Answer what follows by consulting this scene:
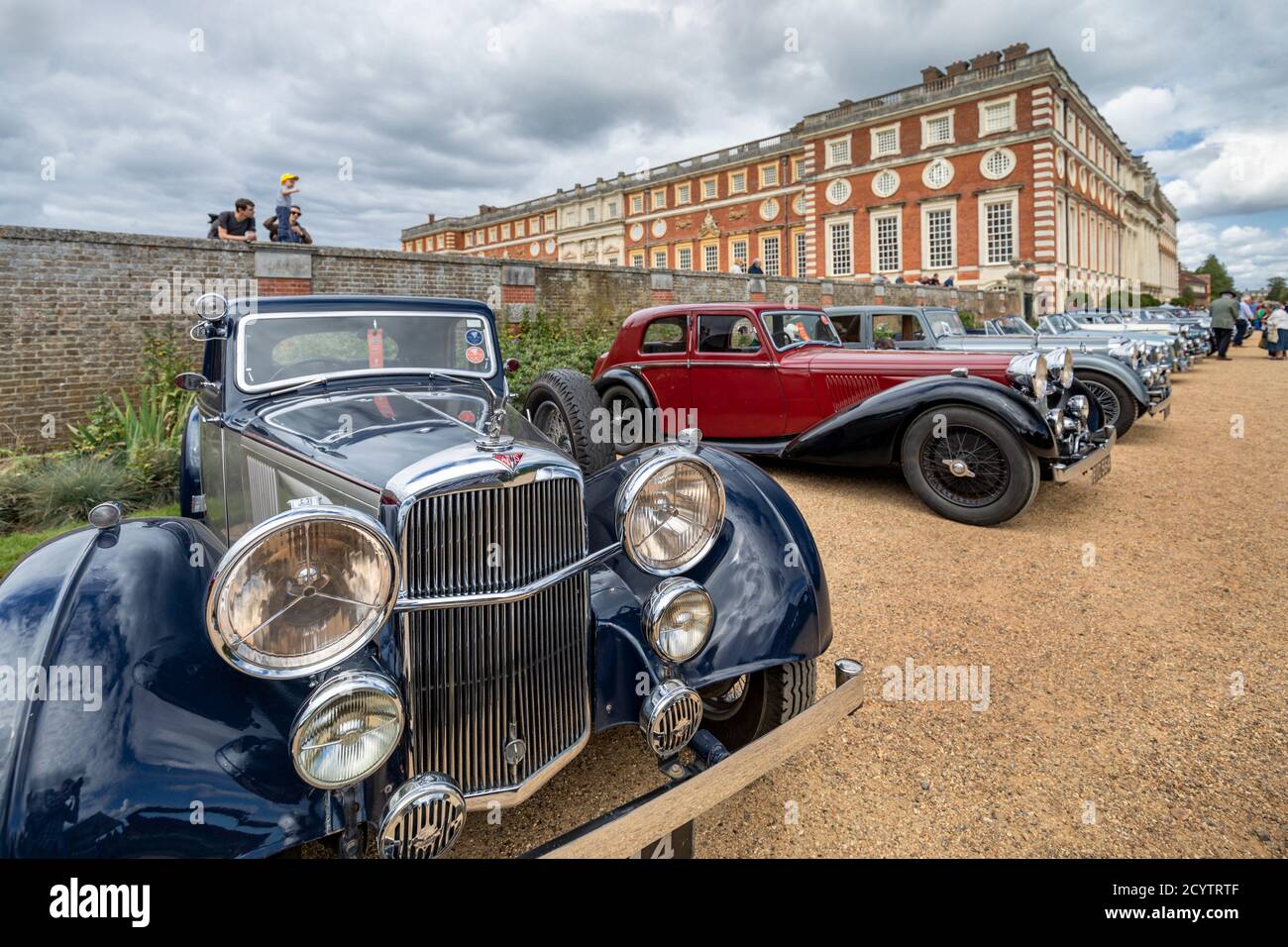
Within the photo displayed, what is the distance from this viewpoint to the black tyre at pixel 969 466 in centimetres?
536

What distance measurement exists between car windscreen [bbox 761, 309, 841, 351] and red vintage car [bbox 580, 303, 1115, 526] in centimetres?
2

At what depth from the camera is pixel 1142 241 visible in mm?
57719

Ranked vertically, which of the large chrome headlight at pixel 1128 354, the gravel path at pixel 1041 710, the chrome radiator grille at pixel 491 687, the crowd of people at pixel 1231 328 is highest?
the crowd of people at pixel 1231 328

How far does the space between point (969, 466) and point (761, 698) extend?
3833 millimetres

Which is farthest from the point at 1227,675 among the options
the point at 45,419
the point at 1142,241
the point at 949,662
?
the point at 1142,241

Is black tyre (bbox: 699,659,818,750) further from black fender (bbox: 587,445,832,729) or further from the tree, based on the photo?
the tree

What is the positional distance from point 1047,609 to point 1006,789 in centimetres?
185

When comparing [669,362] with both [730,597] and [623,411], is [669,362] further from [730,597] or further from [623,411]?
[730,597]

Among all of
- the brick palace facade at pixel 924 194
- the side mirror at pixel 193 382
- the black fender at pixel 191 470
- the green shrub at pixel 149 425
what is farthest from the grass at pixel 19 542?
the brick palace facade at pixel 924 194

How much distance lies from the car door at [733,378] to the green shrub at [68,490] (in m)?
5.28

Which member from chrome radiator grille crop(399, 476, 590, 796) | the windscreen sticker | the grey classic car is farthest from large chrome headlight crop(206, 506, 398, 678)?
the grey classic car

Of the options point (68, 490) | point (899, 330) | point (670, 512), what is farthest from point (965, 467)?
point (68, 490)

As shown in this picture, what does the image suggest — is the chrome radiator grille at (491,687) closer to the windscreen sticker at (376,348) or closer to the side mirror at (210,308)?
the windscreen sticker at (376,348)
